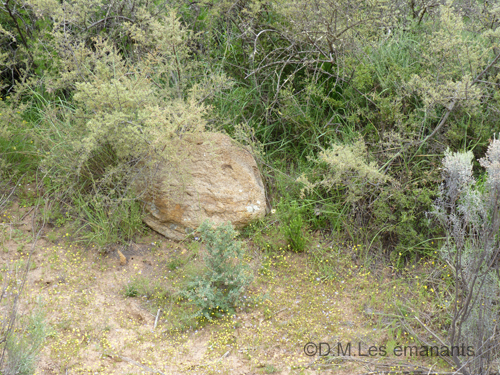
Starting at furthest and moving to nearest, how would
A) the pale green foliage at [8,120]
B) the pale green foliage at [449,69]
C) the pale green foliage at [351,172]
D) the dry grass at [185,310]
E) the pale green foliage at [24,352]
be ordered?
the pale green foliage at [8,120] < the pale green foliage at [449,69] < the pale green foliage at [351,172] < the dry grass at [185,310] < the pale green foliage at [24,352]

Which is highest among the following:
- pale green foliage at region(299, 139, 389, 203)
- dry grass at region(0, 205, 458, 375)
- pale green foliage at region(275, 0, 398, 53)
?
pale green foliage at region(275, 0, 398, 53)

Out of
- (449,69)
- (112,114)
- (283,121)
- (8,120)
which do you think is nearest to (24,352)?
(112,114)

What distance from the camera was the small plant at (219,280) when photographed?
12.0 ft

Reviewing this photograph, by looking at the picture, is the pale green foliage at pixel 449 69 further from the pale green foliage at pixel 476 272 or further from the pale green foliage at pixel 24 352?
the pale green foliage at pixel 24 352

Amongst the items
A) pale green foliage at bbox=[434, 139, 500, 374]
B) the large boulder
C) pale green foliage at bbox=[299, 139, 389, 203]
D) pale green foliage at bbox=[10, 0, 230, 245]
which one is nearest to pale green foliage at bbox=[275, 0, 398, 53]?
pale green foliage at bbox=[10, 0, 230, 245]

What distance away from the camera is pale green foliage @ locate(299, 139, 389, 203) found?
3988 mm

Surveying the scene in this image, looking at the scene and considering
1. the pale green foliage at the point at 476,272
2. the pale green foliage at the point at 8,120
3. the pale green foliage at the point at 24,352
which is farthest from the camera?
the pale green foliage at the point at 8,120

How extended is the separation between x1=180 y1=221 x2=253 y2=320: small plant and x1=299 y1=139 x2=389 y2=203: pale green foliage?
90cm

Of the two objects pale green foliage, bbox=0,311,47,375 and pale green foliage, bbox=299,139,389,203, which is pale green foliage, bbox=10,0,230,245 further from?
pale green foliage, bbox=0,311,47,375

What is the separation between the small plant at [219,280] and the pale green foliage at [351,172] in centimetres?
90

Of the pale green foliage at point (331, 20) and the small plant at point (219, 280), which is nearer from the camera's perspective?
the small plant at point (219, 280)

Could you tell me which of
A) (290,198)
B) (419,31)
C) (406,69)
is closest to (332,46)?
(406,69)

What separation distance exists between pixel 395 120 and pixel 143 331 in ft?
9.34

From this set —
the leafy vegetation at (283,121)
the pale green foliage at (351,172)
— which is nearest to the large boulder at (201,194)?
the leafy vegetation at (283,121)
